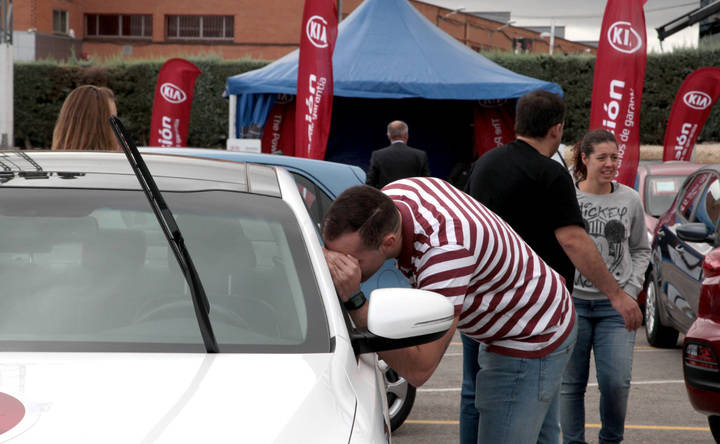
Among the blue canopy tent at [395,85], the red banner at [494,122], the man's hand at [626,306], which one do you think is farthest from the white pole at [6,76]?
the man's hand at [626,306]

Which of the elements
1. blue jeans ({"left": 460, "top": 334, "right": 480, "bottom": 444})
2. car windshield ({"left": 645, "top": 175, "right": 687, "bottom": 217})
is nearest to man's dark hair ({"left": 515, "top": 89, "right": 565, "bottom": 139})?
blue jeans ({"left": 460, "top": 334, "right": 480, "bottom": 444})

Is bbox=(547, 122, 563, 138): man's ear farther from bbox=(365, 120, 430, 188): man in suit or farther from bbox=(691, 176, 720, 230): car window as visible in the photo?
bbox=(365, 120, 430, 188): man in suit

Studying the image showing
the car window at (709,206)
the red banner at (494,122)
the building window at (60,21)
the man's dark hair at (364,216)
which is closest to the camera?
the man's dark hair at (364,216)

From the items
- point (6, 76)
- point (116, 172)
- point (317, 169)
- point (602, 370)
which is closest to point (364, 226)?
point (116, 172)

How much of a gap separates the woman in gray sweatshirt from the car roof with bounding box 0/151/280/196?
214 centimetres

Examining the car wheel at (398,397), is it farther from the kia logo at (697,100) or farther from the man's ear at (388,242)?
the kia logo at (697,100)

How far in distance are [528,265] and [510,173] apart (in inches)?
39.3

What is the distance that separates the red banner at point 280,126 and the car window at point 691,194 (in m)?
9.42

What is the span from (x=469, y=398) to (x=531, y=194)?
3.05 feet

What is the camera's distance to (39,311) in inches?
96.6

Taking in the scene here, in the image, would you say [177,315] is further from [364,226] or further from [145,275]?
[364,226]

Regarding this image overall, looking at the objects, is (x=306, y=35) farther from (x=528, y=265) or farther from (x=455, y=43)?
(x=528, y=265)

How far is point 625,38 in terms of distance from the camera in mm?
10586

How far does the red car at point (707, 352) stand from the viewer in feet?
15.1
